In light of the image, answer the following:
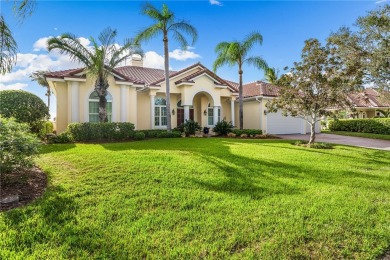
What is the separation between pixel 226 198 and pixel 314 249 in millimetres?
2247

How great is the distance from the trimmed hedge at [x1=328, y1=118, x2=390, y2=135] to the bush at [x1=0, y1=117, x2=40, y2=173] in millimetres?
26087

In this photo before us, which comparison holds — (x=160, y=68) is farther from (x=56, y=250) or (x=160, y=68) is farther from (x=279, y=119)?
(x=56, y=250)

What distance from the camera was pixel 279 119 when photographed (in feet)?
81.7

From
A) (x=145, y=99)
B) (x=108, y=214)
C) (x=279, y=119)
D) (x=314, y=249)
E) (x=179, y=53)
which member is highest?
(x=179, y=53)

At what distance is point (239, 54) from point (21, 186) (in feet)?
64.0

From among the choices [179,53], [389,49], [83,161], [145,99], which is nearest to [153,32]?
[179,53]

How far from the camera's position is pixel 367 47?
14.6 meters

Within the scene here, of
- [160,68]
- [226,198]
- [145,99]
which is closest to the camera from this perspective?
[226,198]

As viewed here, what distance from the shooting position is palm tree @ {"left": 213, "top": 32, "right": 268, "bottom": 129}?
2082cm

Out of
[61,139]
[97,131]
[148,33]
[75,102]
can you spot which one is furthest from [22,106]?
[148,33]

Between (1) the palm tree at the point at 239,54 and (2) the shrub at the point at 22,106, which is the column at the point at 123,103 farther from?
(1) the palm tree at the point at 239,54

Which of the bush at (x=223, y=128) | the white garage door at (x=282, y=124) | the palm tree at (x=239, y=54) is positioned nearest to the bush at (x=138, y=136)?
the bush at (x=223, y=128)

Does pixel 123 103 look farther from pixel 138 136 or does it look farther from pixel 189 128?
pixel 189 128

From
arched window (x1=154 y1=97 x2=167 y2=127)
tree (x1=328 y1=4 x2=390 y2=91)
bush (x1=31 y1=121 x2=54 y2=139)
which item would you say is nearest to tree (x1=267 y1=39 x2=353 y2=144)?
tree (x1=328 y1=4 x2=390 y2=91)
